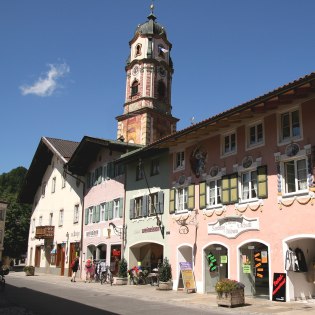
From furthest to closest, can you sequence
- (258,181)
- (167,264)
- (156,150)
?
1. (156,150)
2. (167,264)
3. (258,181)

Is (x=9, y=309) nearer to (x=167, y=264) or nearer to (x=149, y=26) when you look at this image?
(x=167, y=264)

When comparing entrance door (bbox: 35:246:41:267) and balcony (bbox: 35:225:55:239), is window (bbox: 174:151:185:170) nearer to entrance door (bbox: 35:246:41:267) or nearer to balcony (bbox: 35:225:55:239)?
balcony (bbox: 35:225:55:239)

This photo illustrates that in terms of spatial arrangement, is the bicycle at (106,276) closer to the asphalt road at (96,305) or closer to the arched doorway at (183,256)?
the arched doorway at (183,256)

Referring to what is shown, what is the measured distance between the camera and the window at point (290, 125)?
1634 cm

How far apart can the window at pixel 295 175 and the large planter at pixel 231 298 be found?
13.5ft

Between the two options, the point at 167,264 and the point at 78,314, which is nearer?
the point at 78,314

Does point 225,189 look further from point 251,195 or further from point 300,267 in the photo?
point 300,267

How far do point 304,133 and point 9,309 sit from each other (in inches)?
440

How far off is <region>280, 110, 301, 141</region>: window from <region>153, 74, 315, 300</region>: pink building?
0.12ft

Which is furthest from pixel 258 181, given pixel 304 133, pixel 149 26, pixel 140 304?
pixel 149 26

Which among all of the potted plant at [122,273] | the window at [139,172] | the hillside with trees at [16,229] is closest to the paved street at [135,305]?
the potted plant at [122,273]

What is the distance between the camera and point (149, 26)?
4269cm

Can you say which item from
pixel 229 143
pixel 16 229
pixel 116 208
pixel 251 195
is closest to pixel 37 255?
pixel 16 229

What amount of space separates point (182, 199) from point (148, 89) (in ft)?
65.9
